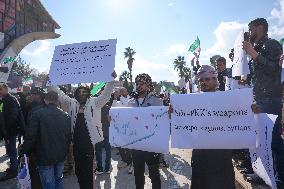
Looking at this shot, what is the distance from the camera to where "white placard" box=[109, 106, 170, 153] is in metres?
4.70

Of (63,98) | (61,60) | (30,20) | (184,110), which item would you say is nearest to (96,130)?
(63,98)

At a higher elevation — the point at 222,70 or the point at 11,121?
the point at 222,70

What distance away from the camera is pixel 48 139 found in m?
5.48

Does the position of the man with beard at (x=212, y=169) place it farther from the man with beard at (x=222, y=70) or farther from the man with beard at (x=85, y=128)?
the man with beard at (x=222, y=70)

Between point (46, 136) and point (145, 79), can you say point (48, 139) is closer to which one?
point (46, 136)

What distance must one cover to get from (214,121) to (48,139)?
2.65 meters

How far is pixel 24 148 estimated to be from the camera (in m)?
5.48

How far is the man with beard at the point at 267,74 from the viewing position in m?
4.56

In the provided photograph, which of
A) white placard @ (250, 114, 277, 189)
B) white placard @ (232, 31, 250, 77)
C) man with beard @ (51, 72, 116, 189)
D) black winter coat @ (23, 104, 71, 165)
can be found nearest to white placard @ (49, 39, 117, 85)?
man with beard @ (51, 72, 116, 189)

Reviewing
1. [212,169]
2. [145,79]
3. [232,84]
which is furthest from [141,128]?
[232,84]

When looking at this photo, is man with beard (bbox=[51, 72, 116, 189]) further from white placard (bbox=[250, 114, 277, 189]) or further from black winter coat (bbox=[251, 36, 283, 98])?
white placard (bbox=[250, 114, 277, 189])

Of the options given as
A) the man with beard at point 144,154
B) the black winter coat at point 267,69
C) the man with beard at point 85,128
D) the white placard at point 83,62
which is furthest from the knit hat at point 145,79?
the black winter coat at point 267,69

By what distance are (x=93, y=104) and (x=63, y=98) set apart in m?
0.56

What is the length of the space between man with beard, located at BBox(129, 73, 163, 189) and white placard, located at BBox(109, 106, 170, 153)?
1.22ft
